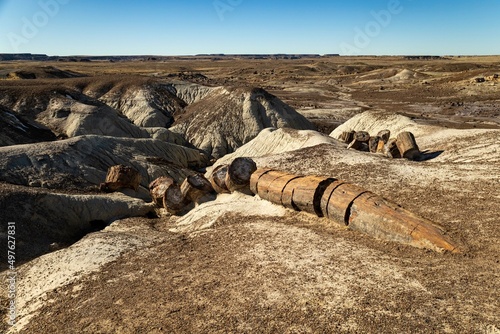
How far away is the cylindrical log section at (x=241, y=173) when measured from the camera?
52.2 feet

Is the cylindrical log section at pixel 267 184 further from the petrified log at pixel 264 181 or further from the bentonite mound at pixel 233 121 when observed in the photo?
the bentonite mound at pixel 233 121

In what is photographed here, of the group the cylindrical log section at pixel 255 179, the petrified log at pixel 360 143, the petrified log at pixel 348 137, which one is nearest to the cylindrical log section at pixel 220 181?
the cylindrical log section at pixel 255 179

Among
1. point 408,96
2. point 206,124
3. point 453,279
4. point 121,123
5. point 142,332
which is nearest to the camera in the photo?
point 142,332

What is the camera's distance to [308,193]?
1245cm

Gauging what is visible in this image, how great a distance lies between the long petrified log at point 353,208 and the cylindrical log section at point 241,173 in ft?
4.33

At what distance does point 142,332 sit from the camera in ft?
24.3

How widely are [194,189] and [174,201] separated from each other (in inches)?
45.7

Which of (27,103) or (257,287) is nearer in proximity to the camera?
(257,287)

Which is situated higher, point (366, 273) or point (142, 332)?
point (366, 273)

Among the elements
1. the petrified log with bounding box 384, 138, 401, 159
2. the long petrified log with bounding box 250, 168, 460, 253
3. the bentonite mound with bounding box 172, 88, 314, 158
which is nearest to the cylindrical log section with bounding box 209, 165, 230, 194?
the long petrified log with bounding box 250, 168, 460, 253

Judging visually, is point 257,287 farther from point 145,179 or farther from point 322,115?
point 322,115

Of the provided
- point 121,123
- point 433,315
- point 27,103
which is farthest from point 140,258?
point 27,103

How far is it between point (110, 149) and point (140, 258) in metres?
18.5

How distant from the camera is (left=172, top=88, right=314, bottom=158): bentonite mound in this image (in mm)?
42219
